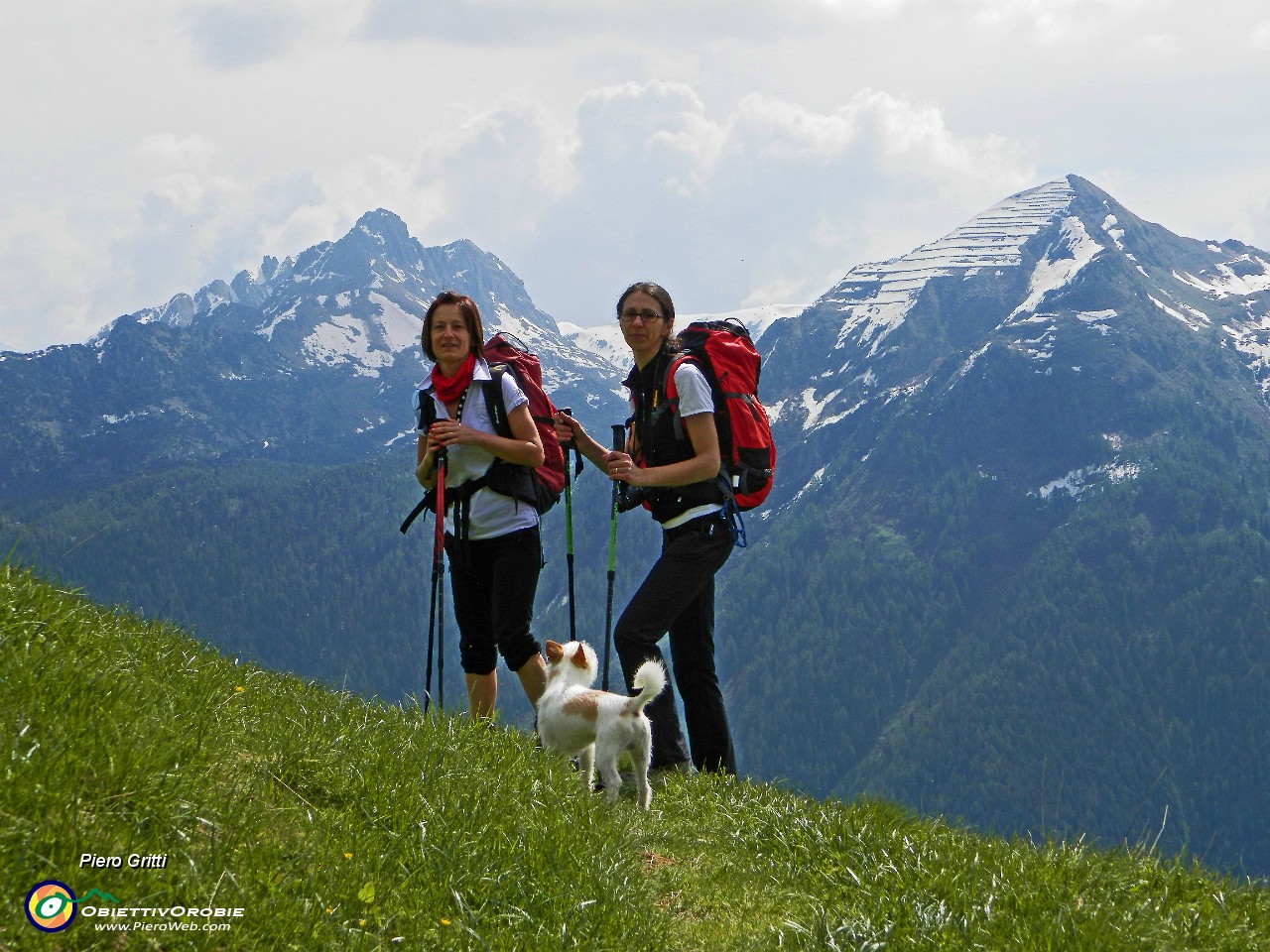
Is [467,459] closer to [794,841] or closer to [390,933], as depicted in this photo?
[794,841]

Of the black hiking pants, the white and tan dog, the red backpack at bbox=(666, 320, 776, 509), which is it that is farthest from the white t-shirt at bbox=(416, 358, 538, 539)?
the white and tan dog

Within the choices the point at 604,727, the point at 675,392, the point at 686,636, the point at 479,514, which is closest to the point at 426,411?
the point at 479,514

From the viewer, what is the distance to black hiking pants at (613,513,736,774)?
8.39m

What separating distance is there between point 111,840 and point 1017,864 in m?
4.19

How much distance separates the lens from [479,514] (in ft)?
30.0

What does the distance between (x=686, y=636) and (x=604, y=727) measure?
1.95 m

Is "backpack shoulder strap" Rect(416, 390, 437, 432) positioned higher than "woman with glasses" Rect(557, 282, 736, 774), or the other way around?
"backpack shoulder strap" Rect(416, 390, 437, 432)

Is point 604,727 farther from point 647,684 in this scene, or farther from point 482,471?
point 482,471

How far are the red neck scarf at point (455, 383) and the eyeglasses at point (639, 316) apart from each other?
4.27ft

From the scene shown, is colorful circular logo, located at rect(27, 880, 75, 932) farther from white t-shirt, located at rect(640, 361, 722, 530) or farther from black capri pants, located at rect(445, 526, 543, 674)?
white t-shirt, located at rect(640, 361, 722, 530)

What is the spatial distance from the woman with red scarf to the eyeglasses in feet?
3.38

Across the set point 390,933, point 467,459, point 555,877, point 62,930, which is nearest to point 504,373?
point 467,459

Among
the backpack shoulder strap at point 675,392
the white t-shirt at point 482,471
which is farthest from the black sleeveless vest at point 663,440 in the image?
the white t-shirt at point 482,471

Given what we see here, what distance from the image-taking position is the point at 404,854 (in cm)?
477
